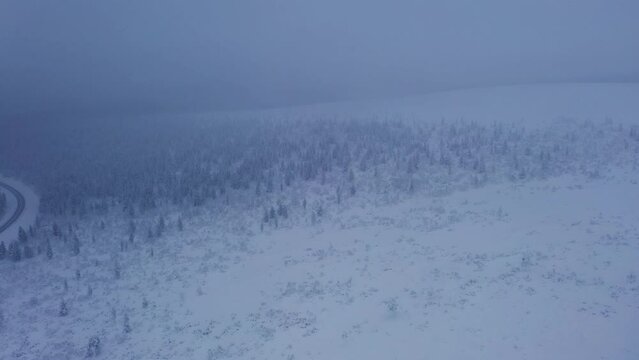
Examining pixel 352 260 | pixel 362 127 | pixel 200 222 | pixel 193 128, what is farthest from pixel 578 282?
pixel 193 128

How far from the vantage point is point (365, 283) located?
31.0 meters

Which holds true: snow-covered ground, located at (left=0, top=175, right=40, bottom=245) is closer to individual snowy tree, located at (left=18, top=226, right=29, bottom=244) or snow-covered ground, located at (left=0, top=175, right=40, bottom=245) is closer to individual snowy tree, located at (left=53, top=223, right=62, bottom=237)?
individual snowy tree, located at (left=18, top=226, right=29, bottom=244)

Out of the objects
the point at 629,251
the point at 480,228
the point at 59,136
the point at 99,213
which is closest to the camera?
the point at 629,251

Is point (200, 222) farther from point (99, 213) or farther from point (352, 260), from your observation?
point (352, 260)

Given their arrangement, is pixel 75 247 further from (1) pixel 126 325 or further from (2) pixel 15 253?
(1) pixel 126 325

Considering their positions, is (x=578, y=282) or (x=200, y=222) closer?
(x=578, y=282)

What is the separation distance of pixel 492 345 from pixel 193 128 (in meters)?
83.3

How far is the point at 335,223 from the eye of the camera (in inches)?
1667

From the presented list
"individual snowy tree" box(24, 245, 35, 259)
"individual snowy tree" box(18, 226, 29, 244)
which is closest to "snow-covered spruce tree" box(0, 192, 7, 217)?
"individual snowy tree" box(18, 226, 29, 244)

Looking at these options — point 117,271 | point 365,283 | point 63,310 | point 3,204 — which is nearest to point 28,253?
point 117,271

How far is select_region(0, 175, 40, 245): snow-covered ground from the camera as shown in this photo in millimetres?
45981

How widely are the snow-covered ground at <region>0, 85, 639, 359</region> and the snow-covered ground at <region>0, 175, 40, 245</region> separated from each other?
3.00 meters

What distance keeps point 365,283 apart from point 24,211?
4073cm

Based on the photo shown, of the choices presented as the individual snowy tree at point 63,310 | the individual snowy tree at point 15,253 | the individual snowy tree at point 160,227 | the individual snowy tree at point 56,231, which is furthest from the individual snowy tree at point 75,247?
the individual snowy tree at point 63,310
